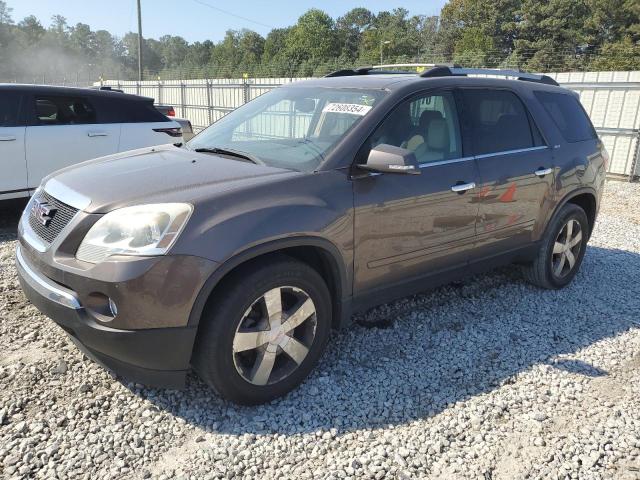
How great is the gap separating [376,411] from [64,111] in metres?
5.20

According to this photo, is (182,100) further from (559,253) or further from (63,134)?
(559,253)

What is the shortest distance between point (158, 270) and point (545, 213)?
3309mm

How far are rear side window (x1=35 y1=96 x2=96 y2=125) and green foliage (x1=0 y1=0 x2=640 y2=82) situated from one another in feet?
61.4

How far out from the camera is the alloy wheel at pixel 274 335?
275 centimetres

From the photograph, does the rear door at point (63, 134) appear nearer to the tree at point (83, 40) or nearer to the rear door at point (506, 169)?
the rear door at point (506, 169)

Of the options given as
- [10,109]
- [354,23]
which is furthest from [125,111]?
[354,23]

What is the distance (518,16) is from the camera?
66438mm

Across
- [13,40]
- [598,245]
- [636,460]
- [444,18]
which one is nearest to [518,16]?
[444,18]

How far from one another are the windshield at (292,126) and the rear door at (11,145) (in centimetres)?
300

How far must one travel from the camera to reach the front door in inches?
124

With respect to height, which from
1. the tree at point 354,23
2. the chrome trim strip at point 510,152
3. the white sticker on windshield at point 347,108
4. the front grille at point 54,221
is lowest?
the front grille at point 54,221

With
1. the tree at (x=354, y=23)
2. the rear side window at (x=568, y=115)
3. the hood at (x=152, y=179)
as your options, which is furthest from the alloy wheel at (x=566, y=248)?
the tree at (x=354, y=23)

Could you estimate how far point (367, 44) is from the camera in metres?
83.9

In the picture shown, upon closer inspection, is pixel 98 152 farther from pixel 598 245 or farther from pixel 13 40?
pixel 13 40
